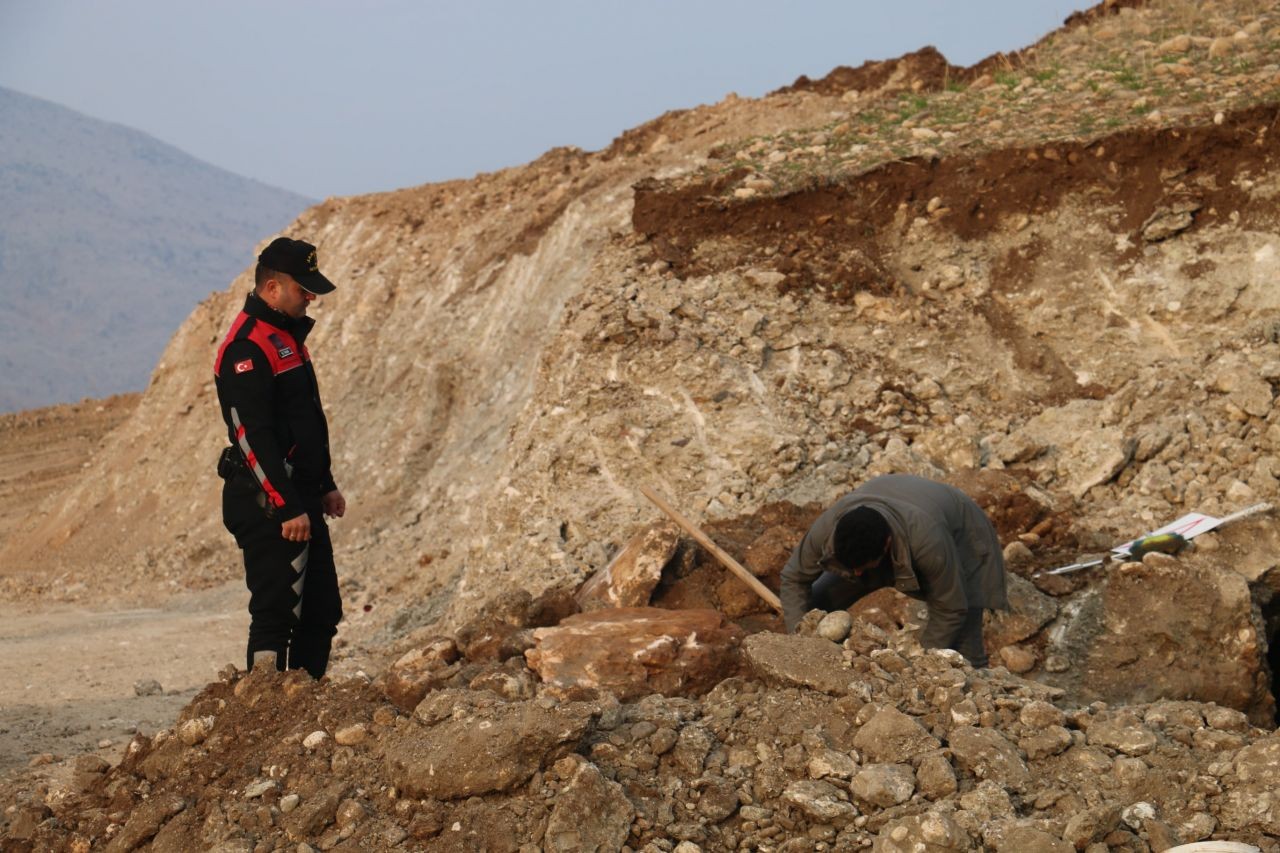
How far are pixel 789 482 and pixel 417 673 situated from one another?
359 centimetres

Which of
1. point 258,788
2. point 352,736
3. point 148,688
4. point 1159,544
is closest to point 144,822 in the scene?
point 258,788

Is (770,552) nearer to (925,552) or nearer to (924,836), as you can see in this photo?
(925,552)

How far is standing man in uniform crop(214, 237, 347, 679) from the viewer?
14.6 ft

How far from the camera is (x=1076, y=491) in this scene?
726 cm

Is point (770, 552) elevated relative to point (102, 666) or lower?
elevated

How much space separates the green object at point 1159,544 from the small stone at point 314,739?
433cm

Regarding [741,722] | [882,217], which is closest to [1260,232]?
[882,217]

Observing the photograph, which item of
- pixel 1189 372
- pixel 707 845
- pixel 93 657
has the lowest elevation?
pixel 93 657

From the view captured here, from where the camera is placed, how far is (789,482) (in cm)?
757

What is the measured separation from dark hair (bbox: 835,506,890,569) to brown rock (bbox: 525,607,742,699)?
0.54 metres

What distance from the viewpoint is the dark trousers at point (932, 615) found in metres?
5.00

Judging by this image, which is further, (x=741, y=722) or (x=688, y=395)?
(x=688, y=395)

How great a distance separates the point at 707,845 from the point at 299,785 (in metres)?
1.28

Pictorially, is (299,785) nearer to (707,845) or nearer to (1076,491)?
(707,845)
